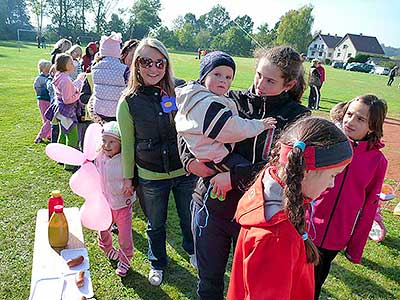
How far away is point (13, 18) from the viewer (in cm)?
7069

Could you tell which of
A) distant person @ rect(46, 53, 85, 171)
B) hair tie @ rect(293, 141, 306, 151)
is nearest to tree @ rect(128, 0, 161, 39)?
distant person @ rect(46, 53, 85, 171)

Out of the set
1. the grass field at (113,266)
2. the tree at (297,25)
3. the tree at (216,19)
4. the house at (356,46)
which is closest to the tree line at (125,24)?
the tree at (297,25)

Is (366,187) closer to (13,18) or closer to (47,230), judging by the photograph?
(47,230)

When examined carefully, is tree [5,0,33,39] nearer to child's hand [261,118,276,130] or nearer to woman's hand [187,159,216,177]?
woman's hand [187,159,216,177]

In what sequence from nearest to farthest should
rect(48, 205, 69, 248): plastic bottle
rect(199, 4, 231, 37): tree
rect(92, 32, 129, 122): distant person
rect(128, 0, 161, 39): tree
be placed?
rect(48, 205, 69, 248): plastic bottle, rect(92, 32, 129, 122): distant person, rect(128, 0, 161, 39): tree, rect(199, 4, 231, 37): tree

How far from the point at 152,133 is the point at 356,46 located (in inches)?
3033

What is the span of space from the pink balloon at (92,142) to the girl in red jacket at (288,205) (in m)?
1.81

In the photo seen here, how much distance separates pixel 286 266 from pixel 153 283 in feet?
6.66

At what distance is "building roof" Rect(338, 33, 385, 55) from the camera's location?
71062 mm

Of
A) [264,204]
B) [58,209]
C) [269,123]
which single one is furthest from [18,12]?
[264,204]

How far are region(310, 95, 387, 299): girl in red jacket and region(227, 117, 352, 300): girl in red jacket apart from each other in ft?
3.73

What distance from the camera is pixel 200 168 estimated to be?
2.12m

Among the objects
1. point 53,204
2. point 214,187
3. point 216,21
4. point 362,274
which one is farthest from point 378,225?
point 216,21

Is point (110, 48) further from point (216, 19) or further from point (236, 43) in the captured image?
point (216, 19)
